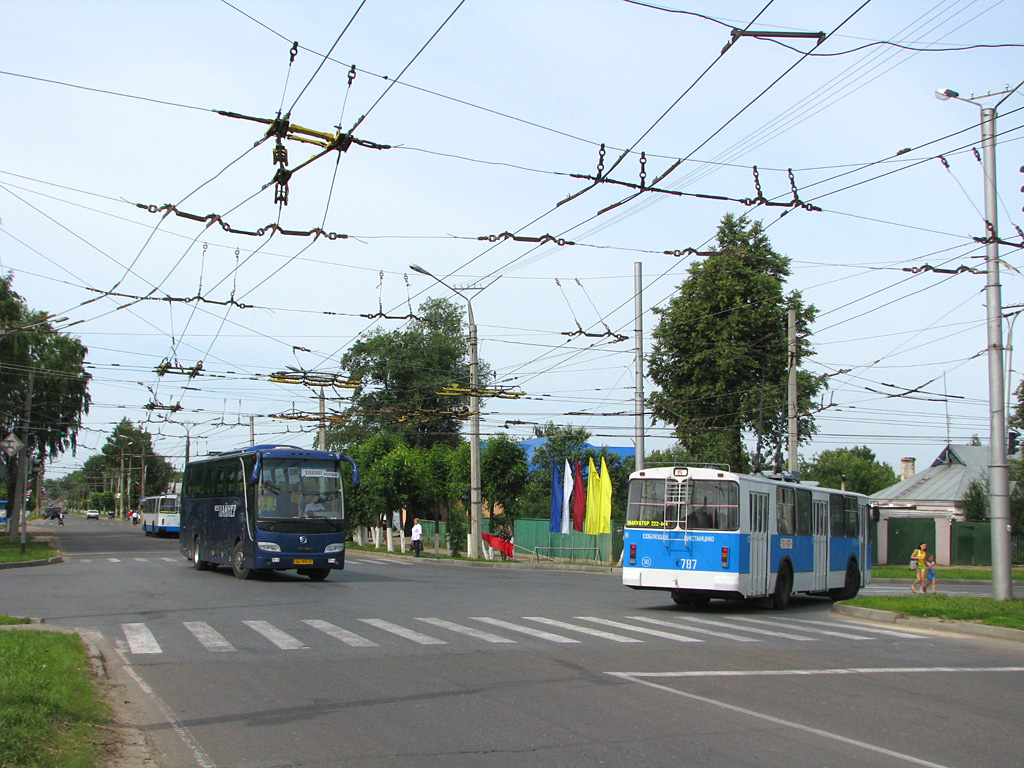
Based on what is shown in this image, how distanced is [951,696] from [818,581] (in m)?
12.7

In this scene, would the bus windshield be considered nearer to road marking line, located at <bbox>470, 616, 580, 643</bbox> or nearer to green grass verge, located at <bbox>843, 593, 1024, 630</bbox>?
road marking line, located at <bbox>470, 616, 580, 643</bbox>

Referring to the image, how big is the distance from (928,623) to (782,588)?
380 centimetres

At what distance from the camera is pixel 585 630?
47.8 feet

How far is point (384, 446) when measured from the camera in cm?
5253

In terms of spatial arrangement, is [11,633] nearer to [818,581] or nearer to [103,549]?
[818,581]

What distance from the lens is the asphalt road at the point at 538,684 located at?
7039mm

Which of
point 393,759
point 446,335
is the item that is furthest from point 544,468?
point 393,759

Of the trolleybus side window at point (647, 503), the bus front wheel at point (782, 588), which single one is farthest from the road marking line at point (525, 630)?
the bus front wheel at point (782, 588)

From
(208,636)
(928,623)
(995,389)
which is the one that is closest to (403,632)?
(208,636)

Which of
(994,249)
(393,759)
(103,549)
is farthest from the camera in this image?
(103,549)

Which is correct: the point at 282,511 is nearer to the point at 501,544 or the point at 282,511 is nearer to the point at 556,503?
the point at 556,503

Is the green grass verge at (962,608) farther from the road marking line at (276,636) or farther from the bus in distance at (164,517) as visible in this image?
the bus in distance at (164,517)

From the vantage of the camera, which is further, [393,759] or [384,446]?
[384,446]

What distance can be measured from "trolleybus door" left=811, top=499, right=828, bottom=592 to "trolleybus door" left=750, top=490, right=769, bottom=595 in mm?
3108
